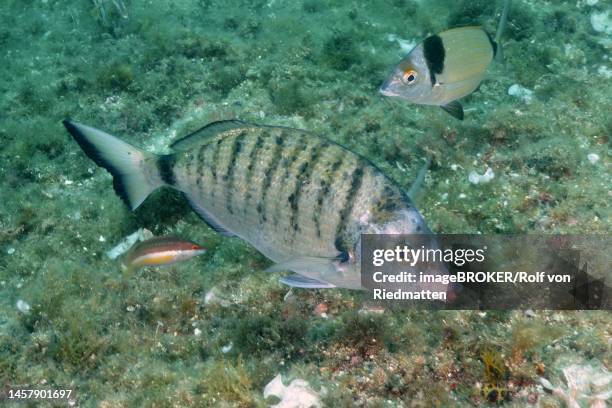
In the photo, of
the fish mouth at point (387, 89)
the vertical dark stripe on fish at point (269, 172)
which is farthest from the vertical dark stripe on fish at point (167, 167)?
the fish mouth at point (387, 89)

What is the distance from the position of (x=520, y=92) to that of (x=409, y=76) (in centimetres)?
298

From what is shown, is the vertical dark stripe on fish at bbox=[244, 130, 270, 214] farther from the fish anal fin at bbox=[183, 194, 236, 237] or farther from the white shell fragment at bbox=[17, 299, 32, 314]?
the white shell fragment at bbox=[17, 299, 32, 314]

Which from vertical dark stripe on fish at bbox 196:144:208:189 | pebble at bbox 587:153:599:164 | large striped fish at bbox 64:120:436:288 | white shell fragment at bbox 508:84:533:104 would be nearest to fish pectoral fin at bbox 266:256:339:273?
large striped fish at bbox 64:120:436:288

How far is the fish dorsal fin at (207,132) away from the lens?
3.19 metres

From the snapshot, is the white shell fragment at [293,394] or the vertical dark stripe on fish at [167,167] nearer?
the white shell fragment at [293,394]

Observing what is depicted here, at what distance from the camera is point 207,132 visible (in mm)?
3230

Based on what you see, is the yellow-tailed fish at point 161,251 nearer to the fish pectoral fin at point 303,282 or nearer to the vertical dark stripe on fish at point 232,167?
the vertical dark stripe on fish at point 232,167

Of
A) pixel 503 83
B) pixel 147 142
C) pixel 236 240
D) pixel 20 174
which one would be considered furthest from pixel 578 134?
pixel 20 174

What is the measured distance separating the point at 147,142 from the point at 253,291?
10.3 feet

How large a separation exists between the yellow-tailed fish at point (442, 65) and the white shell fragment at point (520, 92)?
7.56ft

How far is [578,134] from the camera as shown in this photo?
525 centimetres

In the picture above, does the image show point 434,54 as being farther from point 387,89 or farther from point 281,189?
point 281,189

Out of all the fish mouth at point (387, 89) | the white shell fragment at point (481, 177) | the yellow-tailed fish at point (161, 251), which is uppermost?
the fish mouth at point (387, 89)

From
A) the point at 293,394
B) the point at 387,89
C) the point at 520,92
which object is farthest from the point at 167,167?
the point at 520,92
